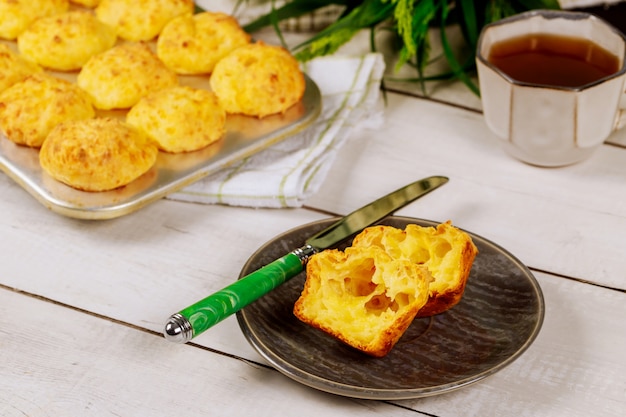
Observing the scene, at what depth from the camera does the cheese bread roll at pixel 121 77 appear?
1.60 m

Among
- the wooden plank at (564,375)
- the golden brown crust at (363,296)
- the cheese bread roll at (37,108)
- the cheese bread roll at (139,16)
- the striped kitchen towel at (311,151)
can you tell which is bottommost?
the wooden plank at (564,375)

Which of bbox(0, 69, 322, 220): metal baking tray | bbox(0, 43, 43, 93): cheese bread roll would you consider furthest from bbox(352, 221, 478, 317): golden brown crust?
bbox(0, 43, 43, 93): cheese bread roll

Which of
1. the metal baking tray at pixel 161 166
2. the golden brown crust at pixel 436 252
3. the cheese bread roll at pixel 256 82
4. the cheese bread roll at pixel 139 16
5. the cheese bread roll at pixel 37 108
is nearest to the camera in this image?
the golden brown crust at pixel 436 252

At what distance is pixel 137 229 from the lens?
145 cm

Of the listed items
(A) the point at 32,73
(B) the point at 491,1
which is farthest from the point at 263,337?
(B) the point at 491,1

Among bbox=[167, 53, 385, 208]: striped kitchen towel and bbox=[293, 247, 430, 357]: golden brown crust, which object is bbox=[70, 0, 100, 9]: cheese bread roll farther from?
bbox=[293, 247, 430, 357]: golden brown crust

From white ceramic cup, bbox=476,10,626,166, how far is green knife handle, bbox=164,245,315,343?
514mm

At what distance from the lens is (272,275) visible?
1.15 metres

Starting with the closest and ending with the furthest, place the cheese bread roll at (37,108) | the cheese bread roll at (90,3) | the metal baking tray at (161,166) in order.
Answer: the metal baking tray at (161,166) → the cheese bread roll at (37,108) → the cheese bread roll at (90,3)

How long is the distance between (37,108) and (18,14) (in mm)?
386

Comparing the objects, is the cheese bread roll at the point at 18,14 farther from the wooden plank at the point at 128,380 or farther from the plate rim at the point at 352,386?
the plate rim at the point at 352,386

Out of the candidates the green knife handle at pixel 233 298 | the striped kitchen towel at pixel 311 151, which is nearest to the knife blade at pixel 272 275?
the green knife handle at pixel 233 298

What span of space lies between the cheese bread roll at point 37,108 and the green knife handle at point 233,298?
1.80ft

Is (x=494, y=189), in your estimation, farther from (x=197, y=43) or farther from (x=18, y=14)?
(x=18, y=14)
